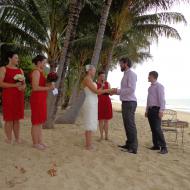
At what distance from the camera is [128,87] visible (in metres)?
7.07

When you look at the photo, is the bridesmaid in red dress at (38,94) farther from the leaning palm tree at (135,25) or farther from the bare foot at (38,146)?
the leaning palm tree at (135,25)

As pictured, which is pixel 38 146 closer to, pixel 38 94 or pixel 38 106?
pixel 38 106

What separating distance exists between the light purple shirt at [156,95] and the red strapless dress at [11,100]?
109 inches

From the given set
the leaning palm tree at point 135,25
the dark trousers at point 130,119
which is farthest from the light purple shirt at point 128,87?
the leaning palm tree at point 135,25

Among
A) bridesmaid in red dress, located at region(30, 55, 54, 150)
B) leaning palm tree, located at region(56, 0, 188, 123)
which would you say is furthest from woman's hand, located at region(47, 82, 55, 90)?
leaning palm tree, located at region(56, 0, 188, 123)

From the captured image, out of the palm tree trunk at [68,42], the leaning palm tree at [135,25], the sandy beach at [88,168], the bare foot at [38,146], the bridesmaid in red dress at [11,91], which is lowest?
the sandy beach at [88,168]

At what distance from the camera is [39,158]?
604 cm

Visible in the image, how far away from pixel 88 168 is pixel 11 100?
1.82 metres

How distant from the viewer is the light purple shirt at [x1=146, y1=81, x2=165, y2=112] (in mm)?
7488

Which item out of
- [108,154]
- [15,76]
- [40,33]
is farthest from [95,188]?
[40,33]

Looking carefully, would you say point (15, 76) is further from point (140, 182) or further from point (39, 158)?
point (140, 182)

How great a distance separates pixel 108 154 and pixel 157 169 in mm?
1116

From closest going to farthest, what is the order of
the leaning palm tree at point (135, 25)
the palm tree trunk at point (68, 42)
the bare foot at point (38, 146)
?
1. the bare foot at point (38, 146)
2. the palm tree trunk at point (68, 42)
3. the leaning palm tree at point (135, 25)

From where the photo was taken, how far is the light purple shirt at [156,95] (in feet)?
24.6
